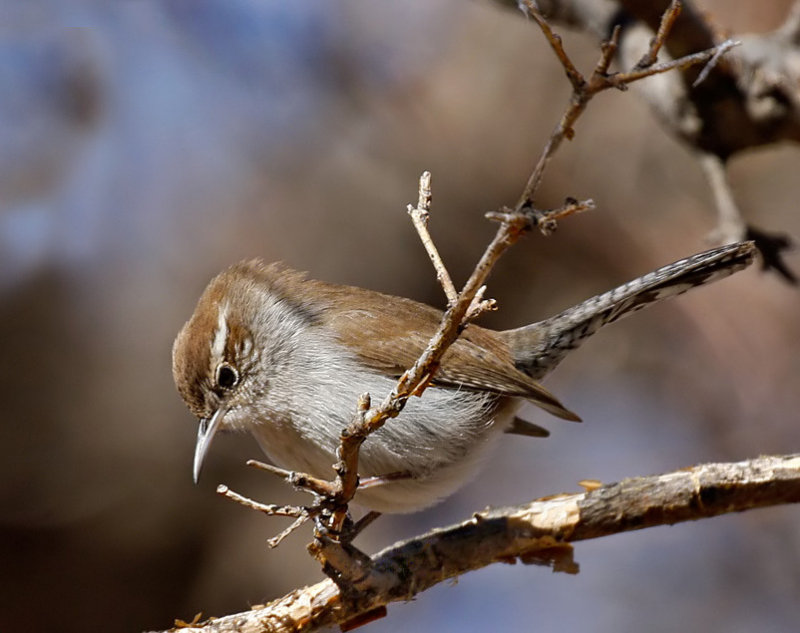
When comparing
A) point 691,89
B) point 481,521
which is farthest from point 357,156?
point 481,521

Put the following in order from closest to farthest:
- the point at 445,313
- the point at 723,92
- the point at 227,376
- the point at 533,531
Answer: the point at 445,313 < the point at 533,531 < the point at 227,376 < the point at 723,92

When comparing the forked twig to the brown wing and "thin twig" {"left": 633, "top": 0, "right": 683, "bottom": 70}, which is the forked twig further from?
the brown wing

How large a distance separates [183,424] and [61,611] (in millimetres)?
1293

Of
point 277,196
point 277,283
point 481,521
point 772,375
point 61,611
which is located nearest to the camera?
point 481,521

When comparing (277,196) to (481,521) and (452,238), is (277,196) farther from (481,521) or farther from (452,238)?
(481,521)

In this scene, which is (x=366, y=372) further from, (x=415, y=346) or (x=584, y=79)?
(x=584, y=79)

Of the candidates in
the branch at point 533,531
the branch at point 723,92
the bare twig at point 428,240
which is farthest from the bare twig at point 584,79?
the branch at point 723,92

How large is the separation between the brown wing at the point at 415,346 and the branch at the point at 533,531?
0.45m

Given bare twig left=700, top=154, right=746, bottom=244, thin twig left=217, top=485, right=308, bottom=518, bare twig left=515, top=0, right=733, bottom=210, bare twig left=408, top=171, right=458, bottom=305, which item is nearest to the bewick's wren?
bare twig left=700, top=154, right=746, bottom=244

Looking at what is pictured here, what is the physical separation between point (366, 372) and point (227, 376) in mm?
550

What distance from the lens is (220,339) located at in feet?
11.6

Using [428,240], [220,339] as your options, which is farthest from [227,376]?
[428,240]

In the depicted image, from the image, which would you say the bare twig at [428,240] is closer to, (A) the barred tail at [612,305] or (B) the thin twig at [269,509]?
(B) the thin twig at [269,509]

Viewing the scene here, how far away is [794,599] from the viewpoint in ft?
21.8
